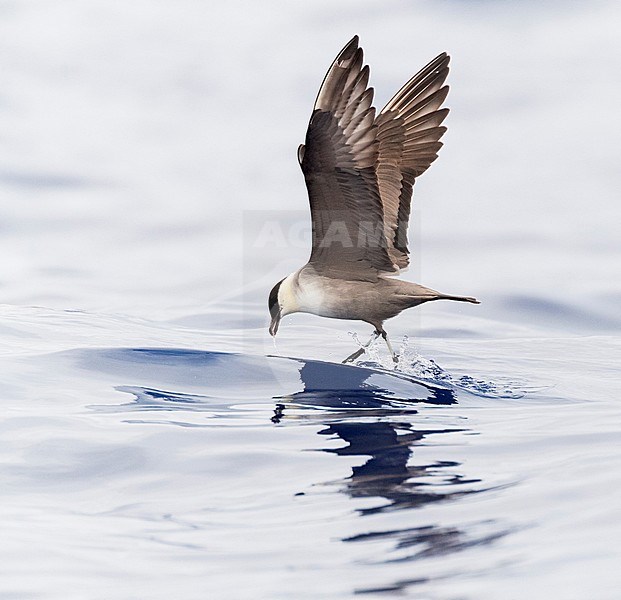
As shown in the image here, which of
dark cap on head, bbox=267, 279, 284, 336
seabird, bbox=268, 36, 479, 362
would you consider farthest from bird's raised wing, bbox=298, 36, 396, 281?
dark cap on head, bbox=267, 279, 284, 336

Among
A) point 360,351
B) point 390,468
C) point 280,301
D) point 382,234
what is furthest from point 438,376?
point 390,468

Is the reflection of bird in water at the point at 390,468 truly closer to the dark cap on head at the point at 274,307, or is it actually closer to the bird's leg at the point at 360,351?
the bird's leg at the point at 360,351

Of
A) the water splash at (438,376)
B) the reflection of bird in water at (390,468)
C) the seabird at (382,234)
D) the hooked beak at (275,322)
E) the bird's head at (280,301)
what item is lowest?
the reflection of bird in water at (390,468)

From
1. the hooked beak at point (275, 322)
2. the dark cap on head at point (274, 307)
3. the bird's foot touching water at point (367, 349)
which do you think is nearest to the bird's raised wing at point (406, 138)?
the bird's foot touching water at point (367, 349)

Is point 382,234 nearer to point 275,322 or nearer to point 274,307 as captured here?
point 274,307

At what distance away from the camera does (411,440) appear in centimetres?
624

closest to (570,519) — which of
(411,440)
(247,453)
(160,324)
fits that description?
(411,440)

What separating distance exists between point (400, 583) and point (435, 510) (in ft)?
2.86

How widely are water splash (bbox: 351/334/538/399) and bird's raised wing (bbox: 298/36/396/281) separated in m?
1.14

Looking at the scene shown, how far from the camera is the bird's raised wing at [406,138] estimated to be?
9.10 m

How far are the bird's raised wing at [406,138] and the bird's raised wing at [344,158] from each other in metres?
0.46

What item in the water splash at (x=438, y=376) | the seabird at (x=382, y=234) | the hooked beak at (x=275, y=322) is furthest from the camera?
the hooked beak at (x=275, y=322)

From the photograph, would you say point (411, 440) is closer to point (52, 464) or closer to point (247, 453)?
point (247, 453)

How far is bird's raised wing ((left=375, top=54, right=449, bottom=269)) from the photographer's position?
9102mm
